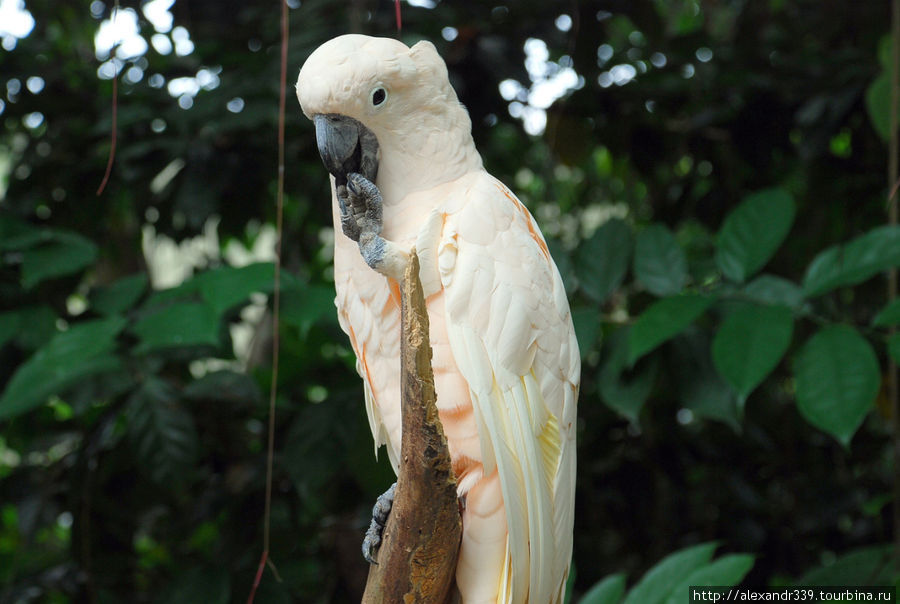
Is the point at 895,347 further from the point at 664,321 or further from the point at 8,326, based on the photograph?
the point at 8,326

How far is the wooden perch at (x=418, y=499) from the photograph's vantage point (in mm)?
785

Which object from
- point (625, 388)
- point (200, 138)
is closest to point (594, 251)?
point (625, 388)

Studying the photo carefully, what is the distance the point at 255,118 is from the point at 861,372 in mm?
1190

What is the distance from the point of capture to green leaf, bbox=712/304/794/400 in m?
1.24

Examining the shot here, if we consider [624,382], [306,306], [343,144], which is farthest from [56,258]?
[624,382]

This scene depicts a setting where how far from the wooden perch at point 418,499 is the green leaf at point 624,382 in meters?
0.54

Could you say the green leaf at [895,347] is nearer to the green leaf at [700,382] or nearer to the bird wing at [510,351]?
the green leaf at [700,382]

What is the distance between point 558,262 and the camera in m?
1.47

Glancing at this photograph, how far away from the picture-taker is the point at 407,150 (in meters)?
0.92

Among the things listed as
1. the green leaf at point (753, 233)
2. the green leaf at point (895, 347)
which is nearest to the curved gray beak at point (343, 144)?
the green leaf at point (753, 233)

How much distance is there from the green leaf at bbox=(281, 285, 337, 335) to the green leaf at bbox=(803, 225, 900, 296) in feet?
2.83

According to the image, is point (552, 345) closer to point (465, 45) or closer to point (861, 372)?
point (861, 372)

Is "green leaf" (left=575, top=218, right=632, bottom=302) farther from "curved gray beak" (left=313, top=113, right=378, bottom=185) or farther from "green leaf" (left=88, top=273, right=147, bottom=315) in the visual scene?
"green leaf" (left=88, top=273, right=147, bottom=315)

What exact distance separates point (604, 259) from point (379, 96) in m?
0.77
